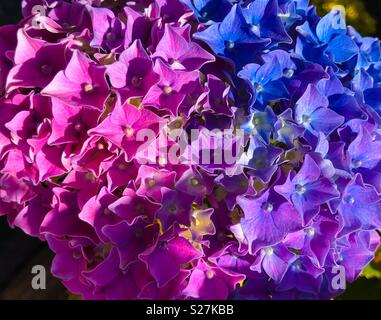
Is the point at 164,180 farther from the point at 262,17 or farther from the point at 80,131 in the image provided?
the point at 262,17

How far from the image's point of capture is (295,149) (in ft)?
2.15

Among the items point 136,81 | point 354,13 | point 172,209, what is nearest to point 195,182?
point 172,209

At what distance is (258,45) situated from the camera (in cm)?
67

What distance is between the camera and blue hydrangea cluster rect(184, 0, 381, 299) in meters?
0.63

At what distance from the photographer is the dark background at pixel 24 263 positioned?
1010mm

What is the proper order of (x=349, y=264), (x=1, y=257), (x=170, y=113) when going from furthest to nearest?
(x=1, y=257), (x=349, y=264), (x=170, y=113)

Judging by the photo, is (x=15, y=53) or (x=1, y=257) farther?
(x=1, y=257)

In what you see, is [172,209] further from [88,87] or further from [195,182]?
[88,87]

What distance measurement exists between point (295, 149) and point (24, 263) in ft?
3.32

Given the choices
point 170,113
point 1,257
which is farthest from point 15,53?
point 1,257

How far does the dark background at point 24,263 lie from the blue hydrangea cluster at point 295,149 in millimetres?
294

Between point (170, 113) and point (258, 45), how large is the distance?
16 cm

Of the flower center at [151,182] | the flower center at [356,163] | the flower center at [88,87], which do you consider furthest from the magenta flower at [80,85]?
the flower center at [356,163]

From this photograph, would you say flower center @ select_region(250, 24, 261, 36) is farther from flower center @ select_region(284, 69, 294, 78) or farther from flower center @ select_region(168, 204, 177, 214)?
flower center @ select_region(168, 204, 177, 214)
